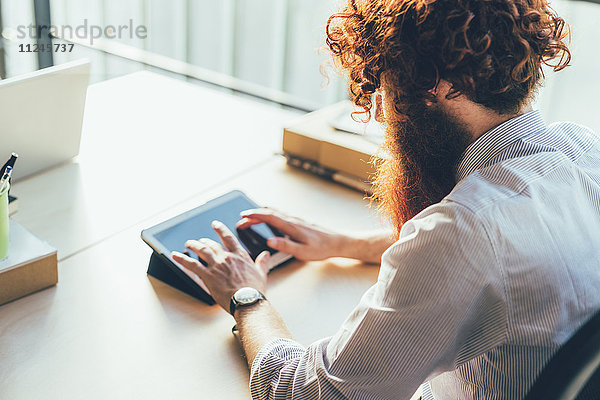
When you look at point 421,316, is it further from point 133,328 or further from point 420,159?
point 133,328

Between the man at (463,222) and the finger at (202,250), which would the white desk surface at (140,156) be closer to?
the finger at (202,250)

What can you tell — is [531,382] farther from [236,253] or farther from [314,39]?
[314,39]

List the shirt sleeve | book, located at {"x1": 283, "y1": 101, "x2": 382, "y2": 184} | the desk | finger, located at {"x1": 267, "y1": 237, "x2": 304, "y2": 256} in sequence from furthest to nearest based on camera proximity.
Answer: book, located at {"x1": 283, "y1": 101, "x2": 382, "y2": 184} → finger, located at {"x1": 267, "y1": 237, "x2": 304, "y2": 256} → the desk → the shirt sleeve

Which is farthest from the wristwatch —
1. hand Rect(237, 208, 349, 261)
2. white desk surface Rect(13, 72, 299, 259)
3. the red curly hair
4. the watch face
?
white desk surface Rect(13, 72, 299, 259)

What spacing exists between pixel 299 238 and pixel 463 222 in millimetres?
630

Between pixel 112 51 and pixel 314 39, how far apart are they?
1315 millimetres

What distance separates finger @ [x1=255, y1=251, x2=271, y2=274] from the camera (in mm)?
1332

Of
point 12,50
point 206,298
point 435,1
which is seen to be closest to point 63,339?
point 206,298

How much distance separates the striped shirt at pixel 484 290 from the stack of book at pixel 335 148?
0.80 metres

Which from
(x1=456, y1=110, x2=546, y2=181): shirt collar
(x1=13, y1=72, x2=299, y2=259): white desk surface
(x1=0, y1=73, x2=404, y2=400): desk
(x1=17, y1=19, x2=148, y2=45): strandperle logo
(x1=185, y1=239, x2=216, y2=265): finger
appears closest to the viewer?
(x1=456, y1=110, x2=546, y2=181): shirt collar

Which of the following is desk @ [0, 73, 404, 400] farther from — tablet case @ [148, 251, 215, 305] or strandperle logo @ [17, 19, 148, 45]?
strandperle logo @ [17, 19, 148, 45]

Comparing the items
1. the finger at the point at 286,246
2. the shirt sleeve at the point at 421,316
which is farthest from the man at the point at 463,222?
the finger at the point at 286,246

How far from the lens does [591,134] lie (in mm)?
1129

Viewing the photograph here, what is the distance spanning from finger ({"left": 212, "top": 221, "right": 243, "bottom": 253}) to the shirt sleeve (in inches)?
17.1
